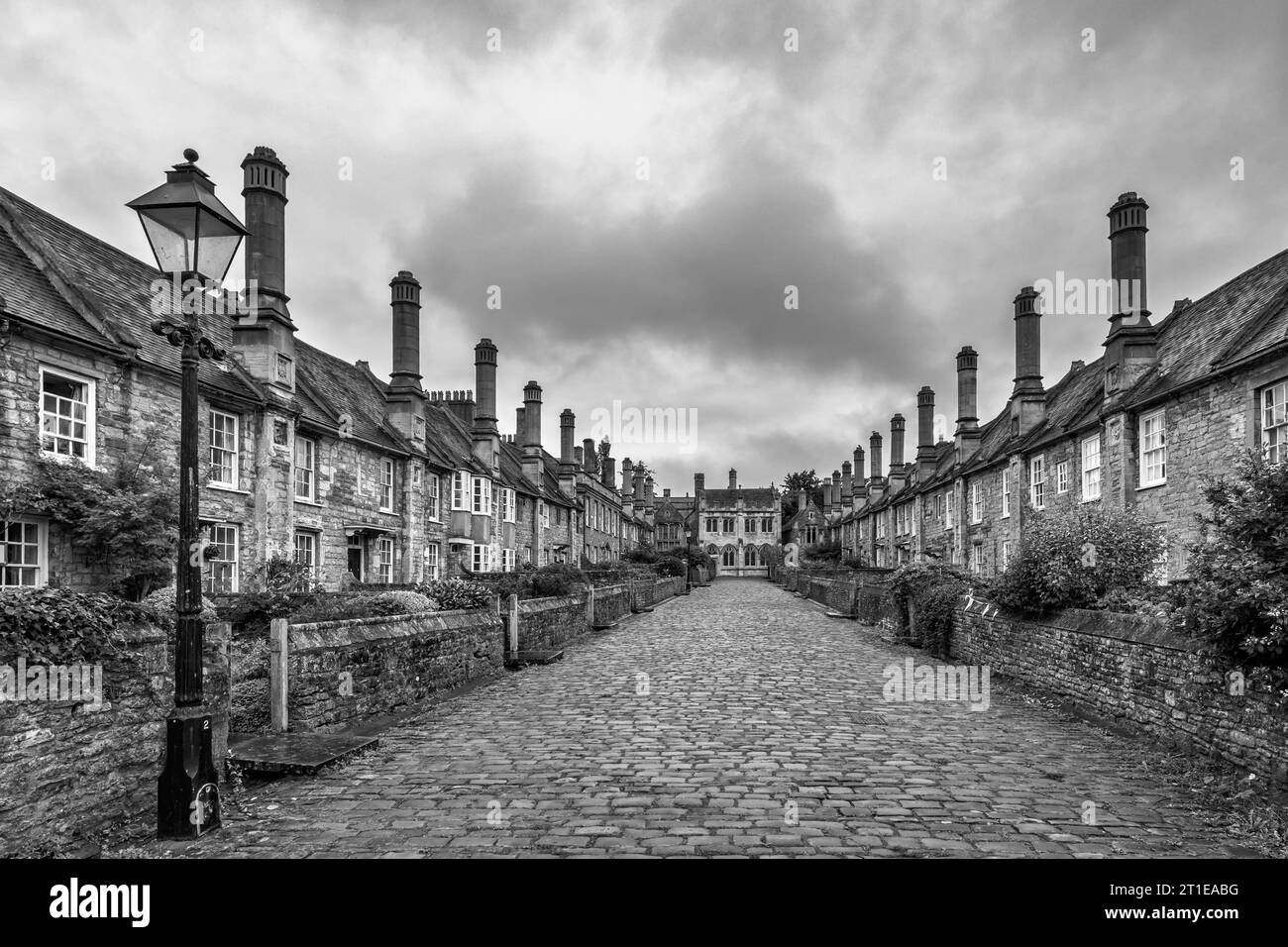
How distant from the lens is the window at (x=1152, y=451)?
66.2 feet

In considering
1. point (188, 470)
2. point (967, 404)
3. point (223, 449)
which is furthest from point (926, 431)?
point (188, 470)

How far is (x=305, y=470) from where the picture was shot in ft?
74.9

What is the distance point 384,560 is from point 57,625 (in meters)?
22.9

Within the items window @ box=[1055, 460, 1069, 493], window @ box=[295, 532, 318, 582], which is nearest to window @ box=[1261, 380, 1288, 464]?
window @ box=[1055, 460, 1069, 493]

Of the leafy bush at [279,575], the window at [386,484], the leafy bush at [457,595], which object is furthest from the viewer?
the window at [386,484]

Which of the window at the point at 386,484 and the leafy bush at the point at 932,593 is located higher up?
the window at the point at 386,484

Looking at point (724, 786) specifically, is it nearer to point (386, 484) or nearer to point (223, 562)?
point (223, 562)

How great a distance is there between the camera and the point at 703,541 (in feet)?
331

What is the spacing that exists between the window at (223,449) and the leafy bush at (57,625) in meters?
14.6

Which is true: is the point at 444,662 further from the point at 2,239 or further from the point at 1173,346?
the point at 1173,346

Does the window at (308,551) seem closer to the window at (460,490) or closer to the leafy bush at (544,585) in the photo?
the leafy bush at (544,585)

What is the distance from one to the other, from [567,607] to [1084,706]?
12507mm

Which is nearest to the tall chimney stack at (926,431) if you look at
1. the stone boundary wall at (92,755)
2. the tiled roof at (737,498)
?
the stone boundary wall at (92,755)

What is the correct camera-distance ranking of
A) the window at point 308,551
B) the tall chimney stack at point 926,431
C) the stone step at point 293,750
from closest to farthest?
the stone step at point 293,750
the window at point 308,551
the tall chimney stack at point 926,431
